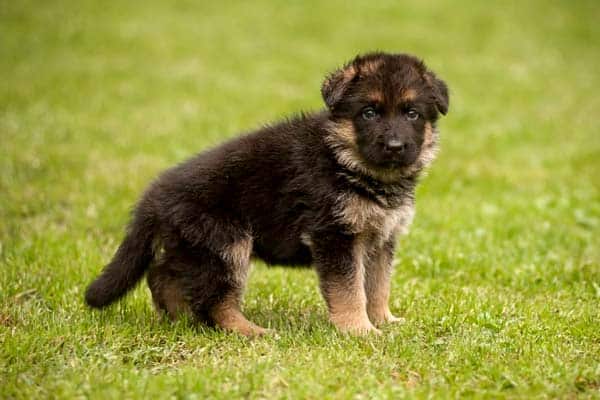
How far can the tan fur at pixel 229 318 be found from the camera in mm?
5281

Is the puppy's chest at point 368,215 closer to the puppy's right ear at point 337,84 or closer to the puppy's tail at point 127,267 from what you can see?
the puppy's right ear at point 337,84

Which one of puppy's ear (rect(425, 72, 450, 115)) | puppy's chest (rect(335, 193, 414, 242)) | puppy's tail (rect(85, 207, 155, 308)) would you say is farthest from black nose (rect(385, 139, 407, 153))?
puppy's tail (rect(85, 207, 155, 308))

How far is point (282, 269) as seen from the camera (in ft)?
23.1

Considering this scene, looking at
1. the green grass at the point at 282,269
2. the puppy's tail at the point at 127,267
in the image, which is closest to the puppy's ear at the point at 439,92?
the green grass at the point at 282,269

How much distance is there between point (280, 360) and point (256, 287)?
201cm

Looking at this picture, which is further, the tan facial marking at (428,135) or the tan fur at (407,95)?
the tan facial marking at (428,135)

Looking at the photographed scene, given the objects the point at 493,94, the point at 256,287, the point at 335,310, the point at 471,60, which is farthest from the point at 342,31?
the point at 335,310

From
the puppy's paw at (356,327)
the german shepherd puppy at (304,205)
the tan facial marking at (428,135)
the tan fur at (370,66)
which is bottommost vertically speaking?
the puppy's paw at (356,327)

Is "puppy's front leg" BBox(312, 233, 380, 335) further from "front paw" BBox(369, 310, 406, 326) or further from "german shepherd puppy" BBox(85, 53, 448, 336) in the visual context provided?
"front paw" BBox(369, 310, 406, 326)

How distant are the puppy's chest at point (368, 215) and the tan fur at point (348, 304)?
195 mm

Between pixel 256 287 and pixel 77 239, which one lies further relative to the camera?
pixel 77 239

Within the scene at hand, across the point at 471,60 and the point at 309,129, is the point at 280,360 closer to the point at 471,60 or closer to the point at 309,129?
the point at 309,129

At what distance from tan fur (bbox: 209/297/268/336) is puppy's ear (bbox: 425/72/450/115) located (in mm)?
2068

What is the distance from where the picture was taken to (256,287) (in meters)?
6.56
